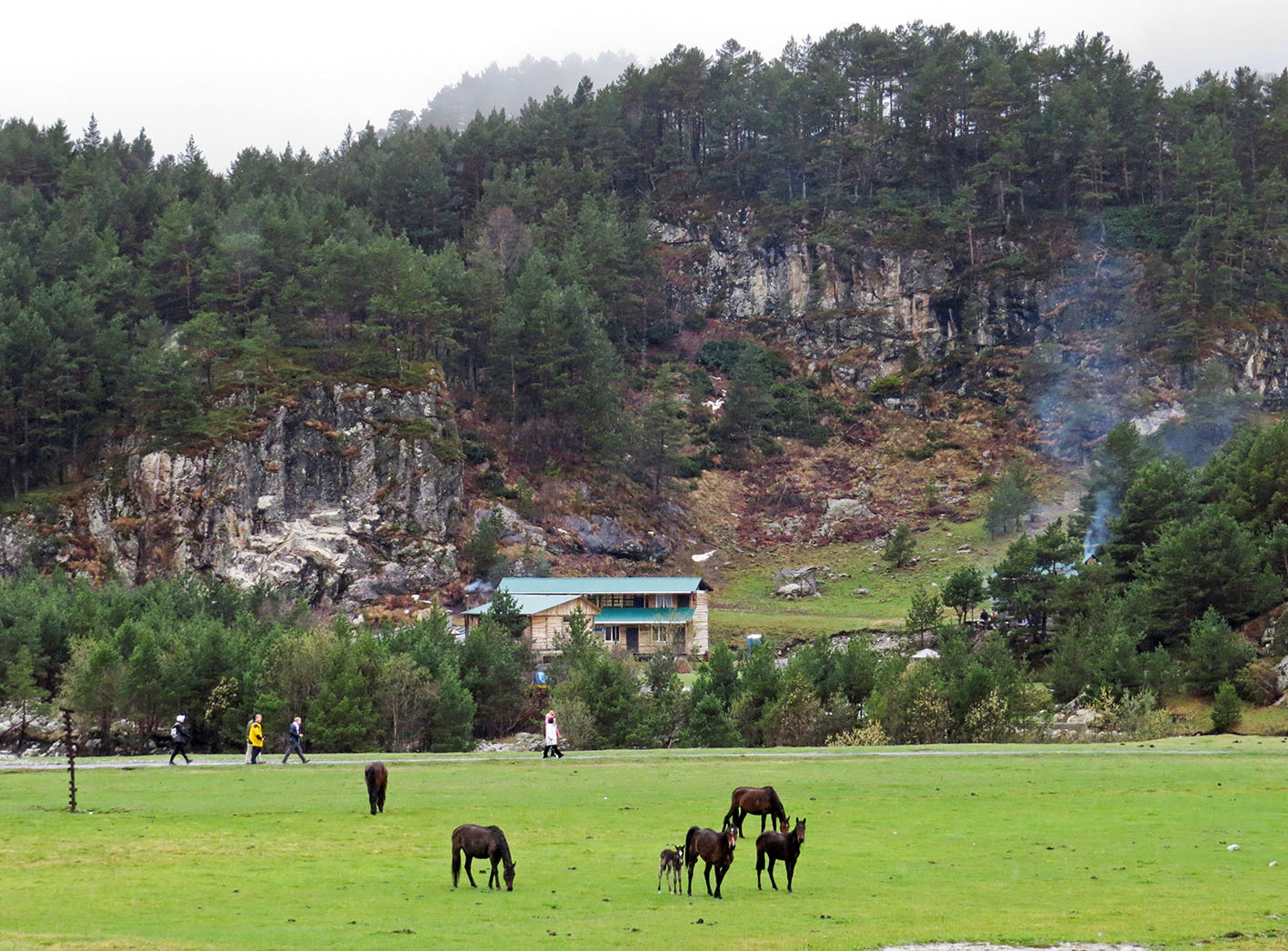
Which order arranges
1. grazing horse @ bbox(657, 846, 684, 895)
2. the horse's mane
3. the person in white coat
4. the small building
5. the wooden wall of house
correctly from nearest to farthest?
grazing horse @ bbox(657, 846, 684, 895)
the horse's mane
the person in white coat
the small building
the wooden wall of house

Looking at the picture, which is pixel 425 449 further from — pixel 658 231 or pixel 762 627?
pixel 658 231

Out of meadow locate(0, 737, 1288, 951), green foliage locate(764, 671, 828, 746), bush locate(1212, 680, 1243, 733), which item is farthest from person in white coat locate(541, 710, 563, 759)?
bush locate(1212, 680, 1243, 733)

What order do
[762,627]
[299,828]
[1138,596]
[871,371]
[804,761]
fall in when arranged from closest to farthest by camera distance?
[299,828] < [804,761] < [1138,596] < [762,627] < [871,371]

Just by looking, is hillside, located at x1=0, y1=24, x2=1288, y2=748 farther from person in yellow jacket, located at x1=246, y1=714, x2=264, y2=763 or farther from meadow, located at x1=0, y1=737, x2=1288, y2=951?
meadow, located at x1=0, y1=737, x2=1288, y2=951

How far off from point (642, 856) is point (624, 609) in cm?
6992

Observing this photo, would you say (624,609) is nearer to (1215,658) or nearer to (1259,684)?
(1215,658)

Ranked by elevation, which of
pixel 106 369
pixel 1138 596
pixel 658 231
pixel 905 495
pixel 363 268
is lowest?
pixel 1138 596

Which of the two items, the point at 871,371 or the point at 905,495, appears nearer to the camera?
the point at 905,495

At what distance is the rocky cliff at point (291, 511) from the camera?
99.5 meters

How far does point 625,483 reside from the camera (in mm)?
117375

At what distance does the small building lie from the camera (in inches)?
3546

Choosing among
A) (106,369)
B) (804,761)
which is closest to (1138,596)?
(804,761)

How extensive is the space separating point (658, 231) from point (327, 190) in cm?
3763

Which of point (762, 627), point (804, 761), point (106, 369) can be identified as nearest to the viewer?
point (804, 761)
